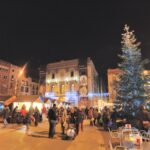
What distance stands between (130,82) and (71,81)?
109 ft

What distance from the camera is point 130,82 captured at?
586 inches

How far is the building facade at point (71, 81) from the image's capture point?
45562 mm

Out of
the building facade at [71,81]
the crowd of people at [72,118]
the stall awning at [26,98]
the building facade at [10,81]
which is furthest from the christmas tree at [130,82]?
the building facade at [10,81]

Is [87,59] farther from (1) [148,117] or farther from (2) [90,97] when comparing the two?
(1) [148,117]

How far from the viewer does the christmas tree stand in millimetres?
14500

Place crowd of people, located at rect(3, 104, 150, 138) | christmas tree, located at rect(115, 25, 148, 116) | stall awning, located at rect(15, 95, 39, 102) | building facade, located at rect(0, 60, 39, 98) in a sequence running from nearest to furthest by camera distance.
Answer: crowd of people, located at rect(3, 104, 150, 138), christmas tree, located at rect(115, 25, 148, 116), stall awning, located at rect(15, 95, 39, 102), building facade, located at rect(0, 60, 39, 98)

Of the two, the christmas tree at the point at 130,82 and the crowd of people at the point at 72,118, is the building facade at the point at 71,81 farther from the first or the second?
the christmas tree at the point at 130,82

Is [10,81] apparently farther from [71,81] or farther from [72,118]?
[72,118]

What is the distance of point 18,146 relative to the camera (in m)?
8.11

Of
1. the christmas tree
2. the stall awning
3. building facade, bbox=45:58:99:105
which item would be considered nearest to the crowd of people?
the christmas tree

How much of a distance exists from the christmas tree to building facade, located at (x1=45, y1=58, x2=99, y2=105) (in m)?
29.8

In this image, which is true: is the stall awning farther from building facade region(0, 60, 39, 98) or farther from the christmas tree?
building facade region(0, 60, 39, 98)

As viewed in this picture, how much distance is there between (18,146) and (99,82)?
54349 mm

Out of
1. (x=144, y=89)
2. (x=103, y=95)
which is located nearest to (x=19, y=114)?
(x=144, y=89)
